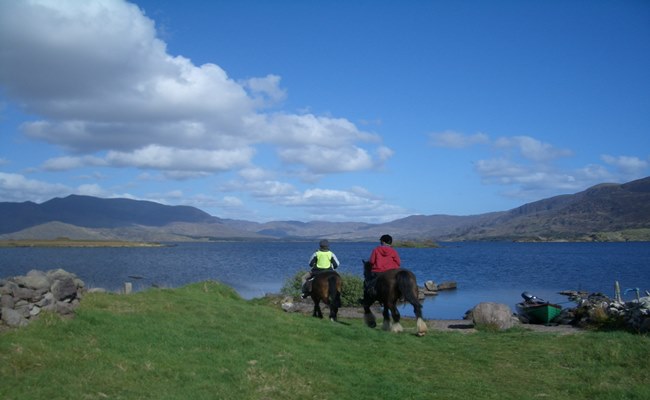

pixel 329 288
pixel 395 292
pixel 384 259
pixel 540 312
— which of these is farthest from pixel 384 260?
pixel 540 312

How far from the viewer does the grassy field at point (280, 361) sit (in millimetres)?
9008

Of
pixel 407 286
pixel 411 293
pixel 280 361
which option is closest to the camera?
pixel 280 361

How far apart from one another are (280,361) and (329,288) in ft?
24.8

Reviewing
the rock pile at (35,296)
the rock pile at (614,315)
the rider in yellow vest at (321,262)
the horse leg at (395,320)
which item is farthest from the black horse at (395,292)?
the rock pile at (35,296)

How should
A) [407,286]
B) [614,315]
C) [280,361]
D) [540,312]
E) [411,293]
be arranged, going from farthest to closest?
1. [540,312]
2. [614,315]
3. [407,286]
4. [411,293]
5. [280,361]

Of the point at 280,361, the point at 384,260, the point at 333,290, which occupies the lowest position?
the point at 280,361

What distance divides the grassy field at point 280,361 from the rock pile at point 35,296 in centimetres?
43

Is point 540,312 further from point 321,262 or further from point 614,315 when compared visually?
point 321,262

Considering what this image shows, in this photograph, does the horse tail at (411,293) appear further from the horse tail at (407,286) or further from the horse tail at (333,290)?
the horse tail at (333,290)

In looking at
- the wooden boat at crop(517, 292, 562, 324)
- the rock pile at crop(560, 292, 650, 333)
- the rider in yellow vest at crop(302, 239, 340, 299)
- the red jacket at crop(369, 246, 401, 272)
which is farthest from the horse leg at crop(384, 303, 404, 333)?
the wooden boat at crop(517, 292, 562, 324)

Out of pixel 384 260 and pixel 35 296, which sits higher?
pixel 384 260

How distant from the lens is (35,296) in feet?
40.6

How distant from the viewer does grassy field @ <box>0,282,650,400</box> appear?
9.01m

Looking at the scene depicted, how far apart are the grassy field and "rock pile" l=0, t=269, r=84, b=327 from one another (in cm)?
43
